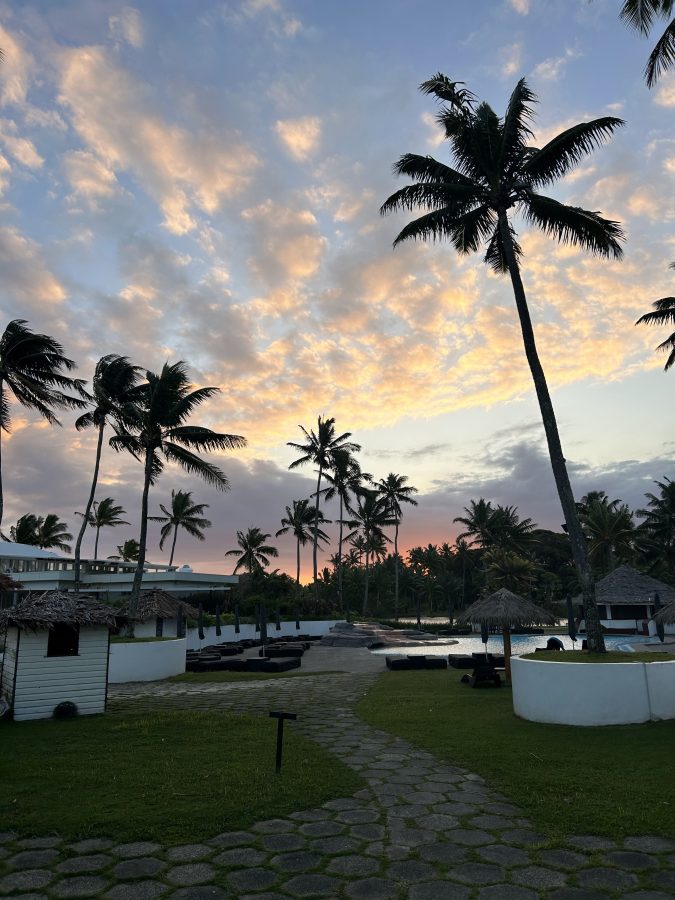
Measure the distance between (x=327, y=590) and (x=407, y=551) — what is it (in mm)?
20432

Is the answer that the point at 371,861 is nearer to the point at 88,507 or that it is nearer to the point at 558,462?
the point at 558,462

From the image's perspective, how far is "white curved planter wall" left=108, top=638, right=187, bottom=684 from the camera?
1706cm

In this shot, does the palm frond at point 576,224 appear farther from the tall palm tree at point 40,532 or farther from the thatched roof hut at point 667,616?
the tall palm tree at point 40,532

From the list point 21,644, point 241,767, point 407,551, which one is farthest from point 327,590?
point 241,767

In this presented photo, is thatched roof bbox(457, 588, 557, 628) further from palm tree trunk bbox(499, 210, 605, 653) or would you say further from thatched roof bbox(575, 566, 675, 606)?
thatched roof bbox(575, 566, 675, 606)

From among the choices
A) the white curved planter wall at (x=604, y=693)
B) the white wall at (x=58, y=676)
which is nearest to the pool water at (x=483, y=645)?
the white wall at (x=58, y=676)

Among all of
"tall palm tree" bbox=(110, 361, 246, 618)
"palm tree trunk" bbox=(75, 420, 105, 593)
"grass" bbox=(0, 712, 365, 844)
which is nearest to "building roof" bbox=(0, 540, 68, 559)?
"palm tree trunk" bbox=(75, 420, 105, 593)

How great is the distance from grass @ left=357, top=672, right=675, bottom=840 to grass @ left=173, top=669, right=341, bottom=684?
5.42m

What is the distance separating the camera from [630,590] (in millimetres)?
36750

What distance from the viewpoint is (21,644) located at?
11.6 metres

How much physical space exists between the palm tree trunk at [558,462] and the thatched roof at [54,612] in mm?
9746

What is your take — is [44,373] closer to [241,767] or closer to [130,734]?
[130,734]

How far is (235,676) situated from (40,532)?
46702 mm

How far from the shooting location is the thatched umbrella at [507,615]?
1527cm
